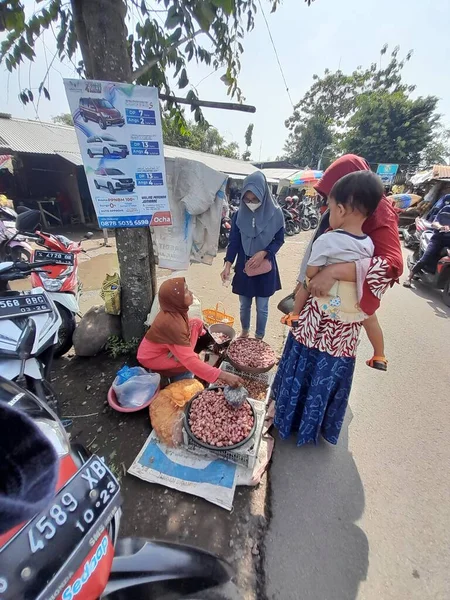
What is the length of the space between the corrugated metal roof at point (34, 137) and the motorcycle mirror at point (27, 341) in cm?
860

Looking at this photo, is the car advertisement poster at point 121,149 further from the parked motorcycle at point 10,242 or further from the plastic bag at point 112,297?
the parked motorcycle at point 10,242

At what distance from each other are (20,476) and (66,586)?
25 cm

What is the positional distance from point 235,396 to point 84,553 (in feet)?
4.79

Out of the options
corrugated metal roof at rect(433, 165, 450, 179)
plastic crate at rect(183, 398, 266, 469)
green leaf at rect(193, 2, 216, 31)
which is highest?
green leaf at rect(193, 2, 216, 31)

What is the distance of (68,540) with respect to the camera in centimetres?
56

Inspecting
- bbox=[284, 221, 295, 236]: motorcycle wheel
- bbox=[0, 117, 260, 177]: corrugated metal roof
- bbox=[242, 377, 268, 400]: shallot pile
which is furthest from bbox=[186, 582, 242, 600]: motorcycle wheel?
bbox=[284, 221, 295, 236]: motorcycle wheel

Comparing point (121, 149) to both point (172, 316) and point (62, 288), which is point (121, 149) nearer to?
point (172, 316)

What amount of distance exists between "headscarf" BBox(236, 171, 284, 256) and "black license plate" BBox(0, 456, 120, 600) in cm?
232

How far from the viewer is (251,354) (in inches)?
107

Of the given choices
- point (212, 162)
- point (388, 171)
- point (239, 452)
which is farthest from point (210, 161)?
point (239, 452)

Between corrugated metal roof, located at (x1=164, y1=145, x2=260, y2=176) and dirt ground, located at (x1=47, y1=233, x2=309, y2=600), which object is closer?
dirt ground, located at (x1=47, y1=233, x2=309, y2=600)

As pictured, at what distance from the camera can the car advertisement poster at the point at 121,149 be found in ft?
6.38

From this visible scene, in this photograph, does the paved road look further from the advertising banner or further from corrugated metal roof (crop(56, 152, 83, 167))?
the advertising banner

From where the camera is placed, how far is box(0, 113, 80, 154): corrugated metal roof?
803 cm
